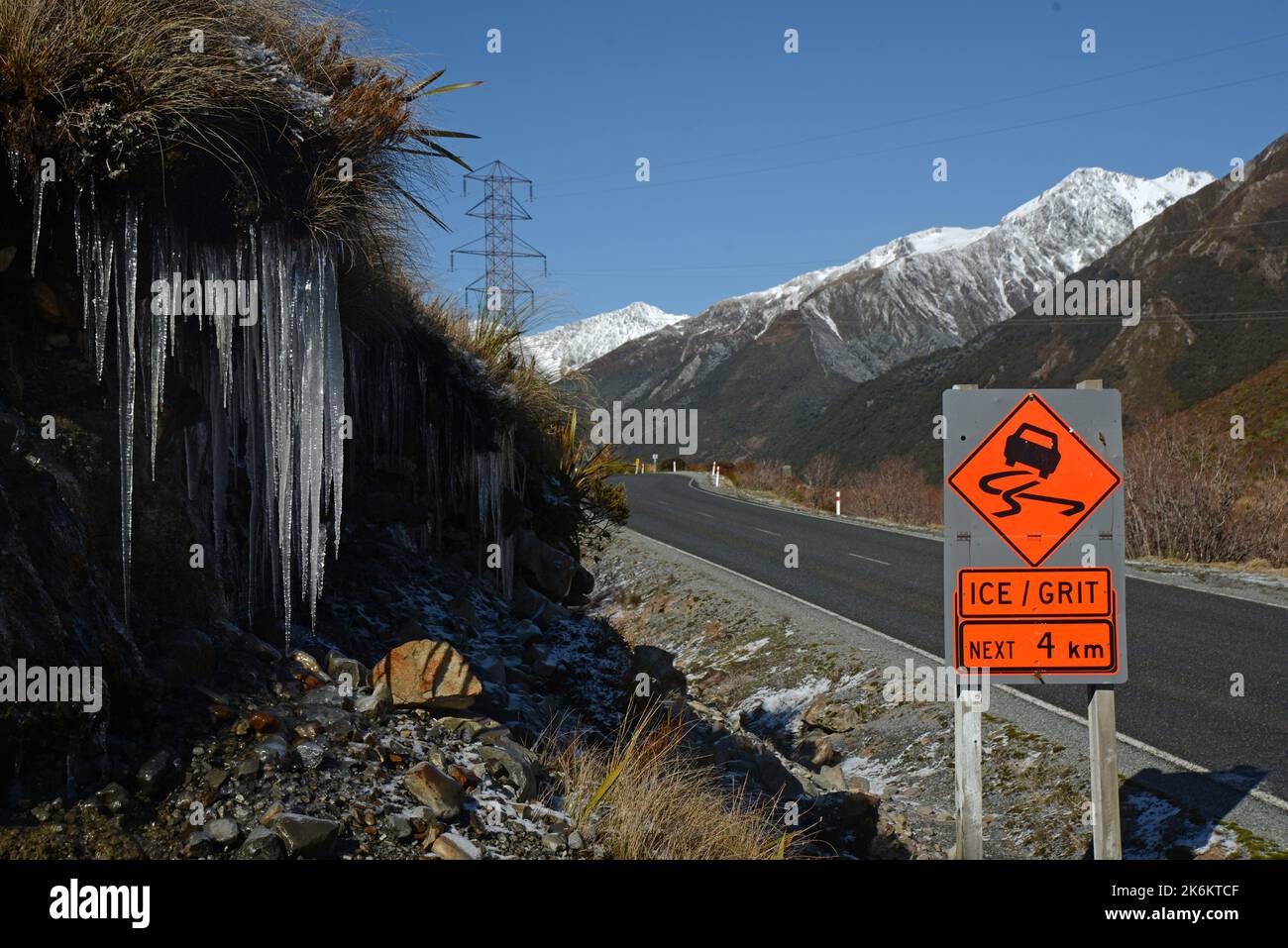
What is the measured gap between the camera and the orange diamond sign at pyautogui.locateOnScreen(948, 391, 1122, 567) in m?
3.80

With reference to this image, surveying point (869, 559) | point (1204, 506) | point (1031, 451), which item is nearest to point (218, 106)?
point (1031, 451)

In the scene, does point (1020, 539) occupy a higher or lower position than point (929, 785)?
higher

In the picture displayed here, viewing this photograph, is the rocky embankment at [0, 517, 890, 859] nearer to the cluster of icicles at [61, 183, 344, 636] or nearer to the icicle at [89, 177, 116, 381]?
the cluster of icicles at [61, 183, 344, 636]

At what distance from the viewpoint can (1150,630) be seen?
400 inches

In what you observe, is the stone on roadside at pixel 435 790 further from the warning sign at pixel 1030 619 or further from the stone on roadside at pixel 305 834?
the warning sign at pixel 1030 619

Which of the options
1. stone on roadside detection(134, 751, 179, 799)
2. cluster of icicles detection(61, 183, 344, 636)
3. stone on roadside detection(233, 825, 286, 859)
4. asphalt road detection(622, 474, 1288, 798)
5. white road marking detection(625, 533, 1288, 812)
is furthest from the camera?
asphalt road detection(622, 474, 1288, 798)

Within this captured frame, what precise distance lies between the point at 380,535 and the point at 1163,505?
14.0m

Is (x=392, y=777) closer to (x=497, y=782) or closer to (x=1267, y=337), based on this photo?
(x=497, y=782)

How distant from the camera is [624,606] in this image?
1440cm

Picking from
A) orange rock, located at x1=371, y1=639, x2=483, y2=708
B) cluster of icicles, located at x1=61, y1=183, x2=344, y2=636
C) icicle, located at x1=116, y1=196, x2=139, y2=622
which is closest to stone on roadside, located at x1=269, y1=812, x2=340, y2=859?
orange rock, located at x1=371, y1=639, x2=483, y2=708

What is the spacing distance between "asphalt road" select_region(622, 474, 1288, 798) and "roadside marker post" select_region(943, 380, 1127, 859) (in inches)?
120

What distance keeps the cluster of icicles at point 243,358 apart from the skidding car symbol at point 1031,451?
3.61 meters

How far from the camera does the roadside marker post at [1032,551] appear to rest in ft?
12.3
